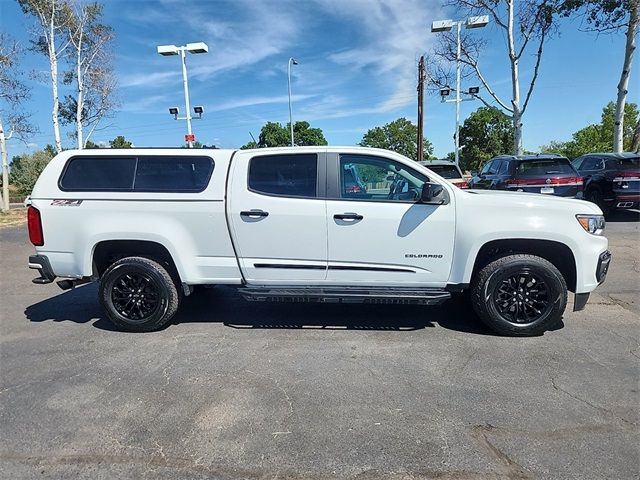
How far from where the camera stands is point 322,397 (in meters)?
3.21

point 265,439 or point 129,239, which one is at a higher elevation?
point 129,239

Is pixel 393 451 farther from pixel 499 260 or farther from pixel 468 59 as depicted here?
pixel 468 59

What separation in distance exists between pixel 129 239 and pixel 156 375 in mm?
1550

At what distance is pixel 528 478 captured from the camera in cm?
234

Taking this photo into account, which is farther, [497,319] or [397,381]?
[497,319]

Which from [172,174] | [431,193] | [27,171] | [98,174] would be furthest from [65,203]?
[27,171]

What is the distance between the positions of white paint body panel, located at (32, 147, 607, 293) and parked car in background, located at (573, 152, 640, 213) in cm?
879

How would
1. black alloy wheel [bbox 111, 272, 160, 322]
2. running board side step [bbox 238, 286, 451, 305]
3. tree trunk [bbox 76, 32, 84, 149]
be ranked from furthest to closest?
tree trunk [bbox 76, 32, 84, 149], black alloy wheel [bbox 111, 272, 160, 322], running board side step [bbox 238, 286, 451, 305]

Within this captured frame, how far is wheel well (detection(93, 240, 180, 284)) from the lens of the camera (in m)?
4.52

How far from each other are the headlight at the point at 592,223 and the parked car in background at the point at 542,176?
6591mm

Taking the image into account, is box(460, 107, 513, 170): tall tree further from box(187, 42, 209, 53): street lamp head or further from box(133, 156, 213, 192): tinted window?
box(133, 156, 213, 192): tinted window

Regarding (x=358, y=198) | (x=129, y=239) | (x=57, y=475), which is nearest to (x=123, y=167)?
(x=129, y=239)

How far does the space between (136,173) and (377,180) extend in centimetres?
262

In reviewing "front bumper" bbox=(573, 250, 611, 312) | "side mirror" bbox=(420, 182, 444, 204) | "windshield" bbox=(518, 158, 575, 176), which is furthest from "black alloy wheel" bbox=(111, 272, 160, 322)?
"windshield" bbox=(518, 158, 575, 176)
